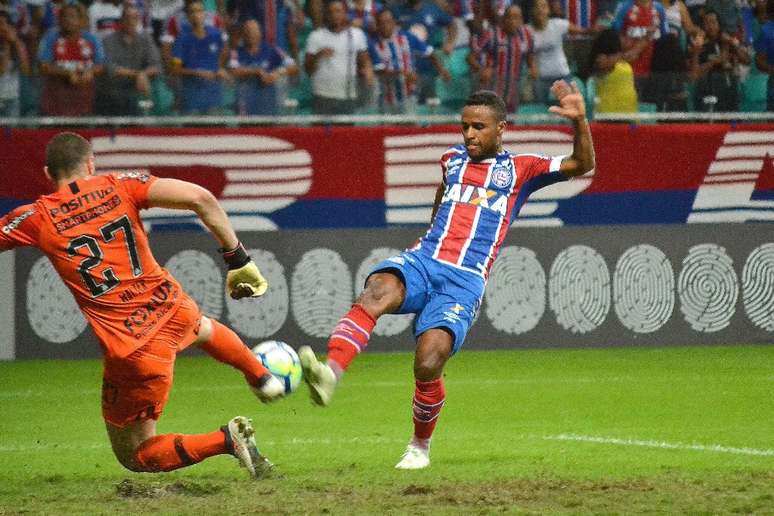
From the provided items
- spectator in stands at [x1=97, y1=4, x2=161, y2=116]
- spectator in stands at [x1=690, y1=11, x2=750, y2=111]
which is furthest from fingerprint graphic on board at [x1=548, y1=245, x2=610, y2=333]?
spectator in stands at [x1=97, y1=4, x2=161, y2=116]

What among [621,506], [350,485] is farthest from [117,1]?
[621,506]

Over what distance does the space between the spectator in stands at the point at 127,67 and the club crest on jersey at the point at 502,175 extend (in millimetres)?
6325

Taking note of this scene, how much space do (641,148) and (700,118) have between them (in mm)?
689

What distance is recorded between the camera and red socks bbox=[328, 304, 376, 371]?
6574mm

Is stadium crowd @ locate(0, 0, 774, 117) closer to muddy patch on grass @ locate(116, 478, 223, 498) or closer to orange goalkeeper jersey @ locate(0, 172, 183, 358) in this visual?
muddy patch on grass @ locate(116, 478, 223, 498)

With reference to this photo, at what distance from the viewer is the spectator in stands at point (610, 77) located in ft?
44.6

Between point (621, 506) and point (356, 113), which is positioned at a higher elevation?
point (356, 113)

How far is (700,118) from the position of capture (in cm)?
1383

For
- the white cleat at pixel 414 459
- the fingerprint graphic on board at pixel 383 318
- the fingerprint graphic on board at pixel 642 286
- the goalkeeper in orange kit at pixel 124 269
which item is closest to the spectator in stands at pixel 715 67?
the fingerprint graphic on board at pixel 642 286

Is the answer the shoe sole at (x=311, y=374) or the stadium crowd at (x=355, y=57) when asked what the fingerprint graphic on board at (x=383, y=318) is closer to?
the stadium crowd at (x=355, y=57)

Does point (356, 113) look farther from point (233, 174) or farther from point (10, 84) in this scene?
point (10, 84)

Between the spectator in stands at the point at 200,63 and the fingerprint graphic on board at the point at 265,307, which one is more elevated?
the spectator in stands at the point at 200,63

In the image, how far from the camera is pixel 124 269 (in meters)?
6.16

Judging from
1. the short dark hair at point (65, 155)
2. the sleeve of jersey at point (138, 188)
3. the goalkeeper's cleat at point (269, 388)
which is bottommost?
the goalkeeper's cleat at point (269, 388)
